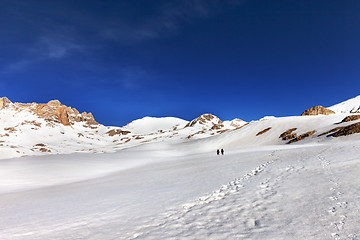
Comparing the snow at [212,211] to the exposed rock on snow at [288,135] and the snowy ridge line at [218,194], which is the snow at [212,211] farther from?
the exposed rock on snow at [288,135]

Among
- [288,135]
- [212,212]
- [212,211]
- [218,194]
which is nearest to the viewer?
[212,212]

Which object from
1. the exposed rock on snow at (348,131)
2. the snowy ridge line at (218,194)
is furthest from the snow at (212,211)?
the exposed rock on snow at (348,131)

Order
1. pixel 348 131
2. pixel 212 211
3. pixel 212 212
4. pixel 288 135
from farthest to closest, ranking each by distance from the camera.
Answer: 1. pixel 288 135
2. pixel 348 131
3. pixel 212 211
4. pixel 212 212

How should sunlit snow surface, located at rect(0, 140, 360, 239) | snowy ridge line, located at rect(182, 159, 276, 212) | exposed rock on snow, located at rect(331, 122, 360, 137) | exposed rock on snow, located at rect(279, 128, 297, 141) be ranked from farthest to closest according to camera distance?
exposed rock on snow, located at rect(279, 128, 297, 141)
exposed rock on snow, located at rect(331, 122, 360, 137)
snowy ridge line, located at rect(182, 159, 276, 212)
sunlit snow surface, located at rect(0, 140, 360, 239)

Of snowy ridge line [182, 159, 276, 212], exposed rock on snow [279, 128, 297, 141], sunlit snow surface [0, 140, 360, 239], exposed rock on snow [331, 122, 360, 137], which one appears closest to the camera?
sunlit snow surface [0, 140, 360, 239]

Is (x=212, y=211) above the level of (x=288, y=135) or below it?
below

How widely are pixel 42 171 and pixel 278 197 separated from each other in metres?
24.4

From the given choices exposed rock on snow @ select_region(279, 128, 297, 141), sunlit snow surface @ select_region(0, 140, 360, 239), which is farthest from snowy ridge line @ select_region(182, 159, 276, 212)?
exposed rock on snow @ select_region(279, 128, 297, 141)

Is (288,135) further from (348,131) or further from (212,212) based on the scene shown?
(212,212)

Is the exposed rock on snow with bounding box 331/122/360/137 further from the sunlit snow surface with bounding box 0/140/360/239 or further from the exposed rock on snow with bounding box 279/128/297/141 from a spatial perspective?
the sunlit snow surface with bounding box 0/140/360/239

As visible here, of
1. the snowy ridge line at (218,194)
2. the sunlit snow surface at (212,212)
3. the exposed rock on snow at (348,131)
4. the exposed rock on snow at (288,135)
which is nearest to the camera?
the sunlit snow surface at (212,212)

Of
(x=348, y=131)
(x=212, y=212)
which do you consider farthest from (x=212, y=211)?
(x=348, y=131)

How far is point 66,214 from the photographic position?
30.7ft

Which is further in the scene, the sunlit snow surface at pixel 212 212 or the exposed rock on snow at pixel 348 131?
the exposed rock on snow at pixel 348 131
